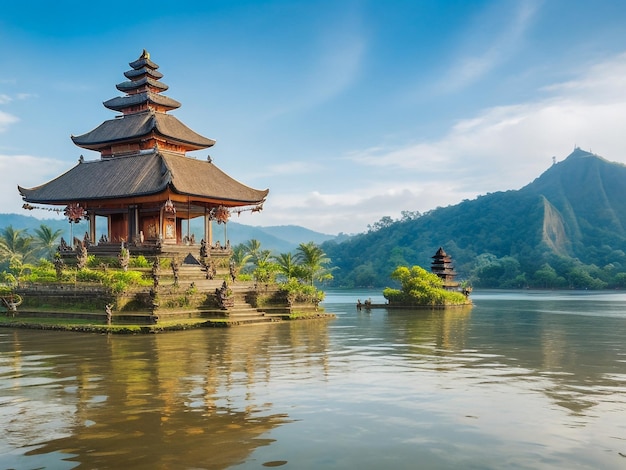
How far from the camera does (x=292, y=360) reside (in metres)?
19.8

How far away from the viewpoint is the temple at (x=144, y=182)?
39406mm

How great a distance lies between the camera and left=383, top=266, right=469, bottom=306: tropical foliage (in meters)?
54.5

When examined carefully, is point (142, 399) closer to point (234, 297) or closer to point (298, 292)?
point (234, 297)

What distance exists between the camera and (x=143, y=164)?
135 feet

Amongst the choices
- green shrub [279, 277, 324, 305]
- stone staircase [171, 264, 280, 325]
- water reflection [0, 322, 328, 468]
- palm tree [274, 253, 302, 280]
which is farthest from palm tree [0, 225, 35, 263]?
water reflection [0, 322, 328, 468]

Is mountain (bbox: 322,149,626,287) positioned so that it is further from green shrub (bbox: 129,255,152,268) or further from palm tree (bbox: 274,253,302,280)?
green shrub (bbox: 129,255,152,268)

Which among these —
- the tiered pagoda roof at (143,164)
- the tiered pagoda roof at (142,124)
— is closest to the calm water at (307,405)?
the tiered pagoda roof at (143,164)

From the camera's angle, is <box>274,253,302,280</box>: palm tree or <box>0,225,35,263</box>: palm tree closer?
<box>274,253,302,280</box>: palm tree

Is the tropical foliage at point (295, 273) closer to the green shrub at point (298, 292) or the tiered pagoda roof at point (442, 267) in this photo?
the green shrub at point (298, 292)

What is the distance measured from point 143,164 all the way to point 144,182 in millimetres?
2805

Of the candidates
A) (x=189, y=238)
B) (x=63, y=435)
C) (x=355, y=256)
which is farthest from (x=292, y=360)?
(x=355, y=256)

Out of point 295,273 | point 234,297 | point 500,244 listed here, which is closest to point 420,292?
point 295,273

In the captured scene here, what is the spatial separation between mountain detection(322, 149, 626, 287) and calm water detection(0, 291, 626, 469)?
11688 cm

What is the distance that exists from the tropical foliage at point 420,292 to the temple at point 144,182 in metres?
17.4
